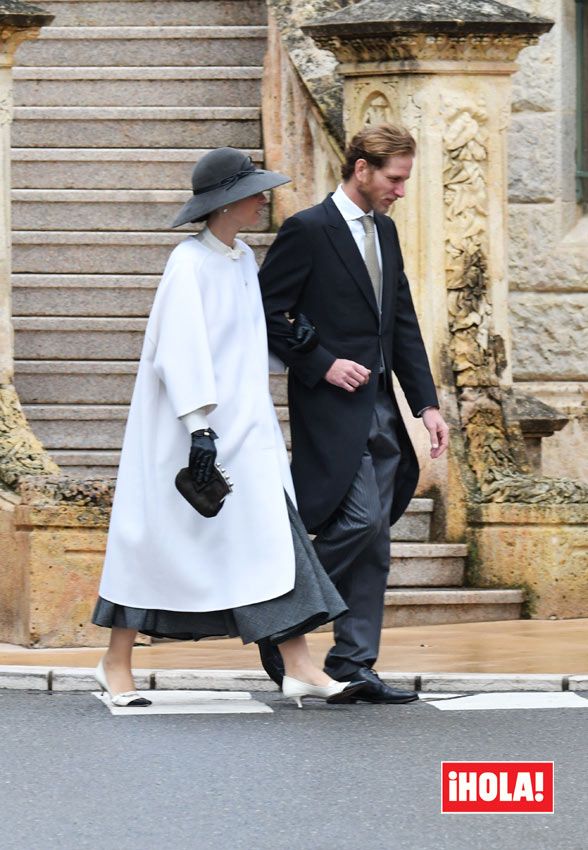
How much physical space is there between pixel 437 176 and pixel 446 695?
3560 mm

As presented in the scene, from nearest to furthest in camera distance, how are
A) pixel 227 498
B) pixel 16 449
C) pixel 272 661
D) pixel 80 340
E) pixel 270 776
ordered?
pixel 270 776 < pixel 227 498 < pixel 272 661 < pixel 16 449 < pixel 80 340

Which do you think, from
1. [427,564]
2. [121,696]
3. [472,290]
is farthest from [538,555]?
[121,696]

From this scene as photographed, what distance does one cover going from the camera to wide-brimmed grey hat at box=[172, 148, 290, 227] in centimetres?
910

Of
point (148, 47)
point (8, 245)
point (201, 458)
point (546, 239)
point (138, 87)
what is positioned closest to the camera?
point (201, 458)

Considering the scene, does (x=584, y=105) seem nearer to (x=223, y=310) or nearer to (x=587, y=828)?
(x=223, y=310)

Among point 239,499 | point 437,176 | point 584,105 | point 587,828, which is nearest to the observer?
point 587,828

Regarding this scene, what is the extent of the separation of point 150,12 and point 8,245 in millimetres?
4965

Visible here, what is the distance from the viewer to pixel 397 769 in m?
7.85

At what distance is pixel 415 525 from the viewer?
40.5 ft

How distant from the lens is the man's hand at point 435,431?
30.7 ft

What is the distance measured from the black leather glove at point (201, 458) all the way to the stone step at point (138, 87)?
278 inches

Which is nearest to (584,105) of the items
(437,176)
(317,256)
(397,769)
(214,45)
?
(214,45)

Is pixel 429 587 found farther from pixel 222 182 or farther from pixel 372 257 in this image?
pixel 222 182

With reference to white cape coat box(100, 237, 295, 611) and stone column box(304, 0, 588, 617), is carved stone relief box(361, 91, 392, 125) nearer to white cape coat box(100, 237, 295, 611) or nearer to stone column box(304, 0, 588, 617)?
stone column box(304, 0, 588, 617)
